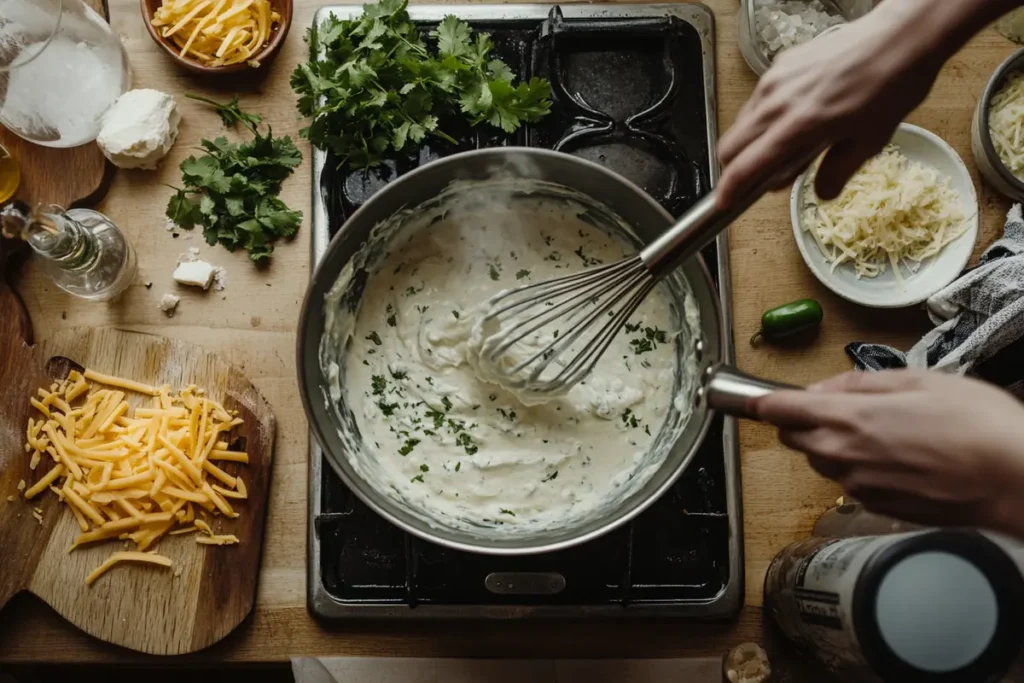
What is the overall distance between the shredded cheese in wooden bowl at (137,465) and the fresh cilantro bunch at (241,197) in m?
0.28

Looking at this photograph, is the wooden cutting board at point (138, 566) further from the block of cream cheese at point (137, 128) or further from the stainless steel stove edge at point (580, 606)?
the block of cream cheese at point (137, 128)

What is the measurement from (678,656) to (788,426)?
0.72 m

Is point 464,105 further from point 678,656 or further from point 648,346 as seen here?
point 678,656

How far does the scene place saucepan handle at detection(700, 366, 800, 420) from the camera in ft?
3.05

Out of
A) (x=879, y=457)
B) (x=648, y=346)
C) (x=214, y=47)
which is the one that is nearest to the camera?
(x=879, y=457)

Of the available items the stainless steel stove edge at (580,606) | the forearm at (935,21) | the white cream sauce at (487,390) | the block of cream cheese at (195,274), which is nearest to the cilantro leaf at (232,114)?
the stainless steel stove edge at (580,606)

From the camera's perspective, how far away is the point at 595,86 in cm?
153

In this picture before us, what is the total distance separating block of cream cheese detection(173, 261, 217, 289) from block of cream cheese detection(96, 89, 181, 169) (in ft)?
0.68

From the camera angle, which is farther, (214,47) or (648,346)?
(214,47)

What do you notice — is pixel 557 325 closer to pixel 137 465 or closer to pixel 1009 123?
pixel 137 465

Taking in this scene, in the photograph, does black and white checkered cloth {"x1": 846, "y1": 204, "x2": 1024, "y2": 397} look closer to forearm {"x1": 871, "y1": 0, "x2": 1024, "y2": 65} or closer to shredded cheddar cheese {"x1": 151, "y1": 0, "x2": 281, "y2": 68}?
forearm {"x1": 871, "y1": 0, "x2": 1024, "y2": 65}

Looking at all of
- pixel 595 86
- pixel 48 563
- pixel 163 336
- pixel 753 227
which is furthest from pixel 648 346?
pixel 48 563

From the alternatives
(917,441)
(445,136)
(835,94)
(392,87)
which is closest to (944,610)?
(917,441)

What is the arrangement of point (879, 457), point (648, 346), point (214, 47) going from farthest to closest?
point (214, 47)
point (648, 346)
point (879, 457)
